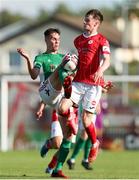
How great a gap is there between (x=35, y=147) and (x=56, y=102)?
42.9 ft

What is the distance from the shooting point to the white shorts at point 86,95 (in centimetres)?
1442

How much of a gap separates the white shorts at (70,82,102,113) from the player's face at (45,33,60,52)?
619 millimetres

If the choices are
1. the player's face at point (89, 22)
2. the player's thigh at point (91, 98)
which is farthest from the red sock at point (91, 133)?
the player's face at point (89, 22)

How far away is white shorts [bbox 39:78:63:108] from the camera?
14102mm

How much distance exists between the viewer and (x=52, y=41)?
47.9 feet

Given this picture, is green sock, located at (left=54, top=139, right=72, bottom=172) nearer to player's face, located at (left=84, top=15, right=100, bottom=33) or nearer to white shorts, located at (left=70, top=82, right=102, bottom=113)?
white shorts, located at (left=70, top=82, right=102, bottom=113)

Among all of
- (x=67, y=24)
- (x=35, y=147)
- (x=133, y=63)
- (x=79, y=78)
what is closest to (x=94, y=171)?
(x=79, y=78)

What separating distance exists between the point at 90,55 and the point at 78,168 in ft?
11.5

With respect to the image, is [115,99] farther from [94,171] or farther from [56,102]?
[56,102]

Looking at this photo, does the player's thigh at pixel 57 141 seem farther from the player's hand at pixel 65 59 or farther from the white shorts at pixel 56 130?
the player's hand at pixel 65 59

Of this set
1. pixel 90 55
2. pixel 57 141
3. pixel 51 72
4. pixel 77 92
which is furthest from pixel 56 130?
pixel 90 55

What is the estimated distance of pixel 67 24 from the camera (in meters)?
75.1

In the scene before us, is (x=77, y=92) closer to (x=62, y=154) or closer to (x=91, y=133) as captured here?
(x=91, y=133)

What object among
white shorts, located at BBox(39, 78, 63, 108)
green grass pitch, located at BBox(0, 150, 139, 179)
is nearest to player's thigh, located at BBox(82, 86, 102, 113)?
white shorts, located at BBox(39, 78, 63, 108)
